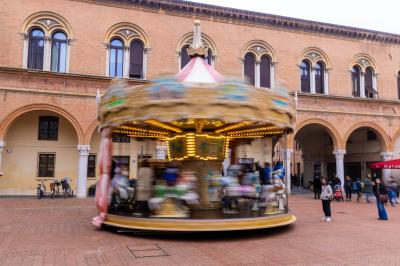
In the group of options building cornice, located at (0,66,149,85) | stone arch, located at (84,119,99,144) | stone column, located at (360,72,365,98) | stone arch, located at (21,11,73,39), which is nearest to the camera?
building cornice, located at (0,66,149,85)

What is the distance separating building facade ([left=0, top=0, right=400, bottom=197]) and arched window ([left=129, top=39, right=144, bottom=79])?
58 mm

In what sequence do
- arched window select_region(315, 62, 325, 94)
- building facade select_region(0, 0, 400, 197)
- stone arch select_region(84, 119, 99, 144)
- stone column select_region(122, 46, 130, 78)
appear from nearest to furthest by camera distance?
building facade select_region(0, 0, 400, 197)
stone arch select_region(84, 119, 99, 144)
stone column select_region(122, 46, 130, 78)
arched window select_region(315, 62, 325, 94)

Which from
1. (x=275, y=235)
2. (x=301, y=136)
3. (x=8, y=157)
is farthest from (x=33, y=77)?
(x=301, y=136)

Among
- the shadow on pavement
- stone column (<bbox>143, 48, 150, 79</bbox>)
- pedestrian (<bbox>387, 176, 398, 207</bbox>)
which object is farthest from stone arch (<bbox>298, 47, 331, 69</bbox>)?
the shadow on pavement

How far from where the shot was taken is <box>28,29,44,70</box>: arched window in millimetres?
20141

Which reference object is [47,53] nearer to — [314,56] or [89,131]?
[89,131]

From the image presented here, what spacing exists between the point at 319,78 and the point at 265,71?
13.4 feet

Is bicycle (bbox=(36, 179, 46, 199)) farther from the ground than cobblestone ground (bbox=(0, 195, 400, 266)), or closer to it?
farther from the ground

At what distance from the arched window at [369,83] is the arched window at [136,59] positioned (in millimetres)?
15699

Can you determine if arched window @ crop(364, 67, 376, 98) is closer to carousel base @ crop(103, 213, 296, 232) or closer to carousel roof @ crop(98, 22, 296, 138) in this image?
carousel roof @ crop(98, 22, 296, 138)

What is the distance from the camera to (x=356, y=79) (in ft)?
86.7

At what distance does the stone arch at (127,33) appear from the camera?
2145cm

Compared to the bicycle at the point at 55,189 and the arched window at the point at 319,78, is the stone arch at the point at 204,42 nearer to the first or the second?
the arched window at the point at 319,78

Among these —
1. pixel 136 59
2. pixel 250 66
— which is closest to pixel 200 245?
pixel 136 59
